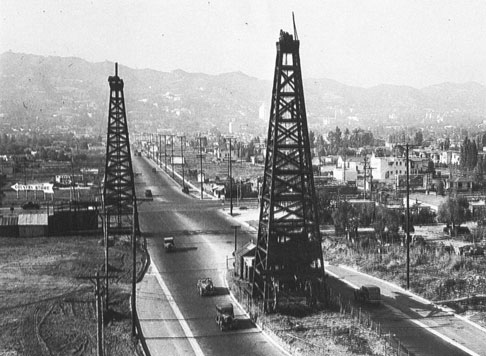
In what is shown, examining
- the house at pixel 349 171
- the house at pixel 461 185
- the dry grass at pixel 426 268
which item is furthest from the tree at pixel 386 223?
the house at pixel 349 171

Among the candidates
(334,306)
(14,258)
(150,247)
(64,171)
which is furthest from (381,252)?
(64,171)

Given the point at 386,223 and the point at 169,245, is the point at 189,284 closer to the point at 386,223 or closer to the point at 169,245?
the point at 169,245

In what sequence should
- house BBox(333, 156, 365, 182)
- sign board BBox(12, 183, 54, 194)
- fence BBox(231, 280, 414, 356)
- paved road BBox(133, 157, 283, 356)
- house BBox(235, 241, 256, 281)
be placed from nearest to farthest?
fence BBox(231, 280, 414, 356), paved road BBox(133, 157, 283, 356), house BBox(235, 241, 256, 281), sign board BBox(12, 183, 54, 194), house BBox(333, 156, 365, 182)

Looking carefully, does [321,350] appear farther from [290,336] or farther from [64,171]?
[64,171]

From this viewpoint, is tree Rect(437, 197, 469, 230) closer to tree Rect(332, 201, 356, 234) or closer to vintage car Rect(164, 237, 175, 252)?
tree Rect(332, 201, 356, 234)

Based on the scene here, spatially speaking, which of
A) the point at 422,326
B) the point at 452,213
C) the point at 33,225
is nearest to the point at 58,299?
the point at 422,326

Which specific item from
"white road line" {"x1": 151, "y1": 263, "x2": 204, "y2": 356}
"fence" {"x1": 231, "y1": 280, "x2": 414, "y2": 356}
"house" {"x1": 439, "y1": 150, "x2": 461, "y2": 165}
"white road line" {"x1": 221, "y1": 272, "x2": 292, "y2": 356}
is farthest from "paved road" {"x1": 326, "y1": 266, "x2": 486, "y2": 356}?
"house" {"x1": 439, "y1": 150, "x2": 461, "y2": 165}

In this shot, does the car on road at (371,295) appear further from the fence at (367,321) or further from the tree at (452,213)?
the tree at (452,213)
